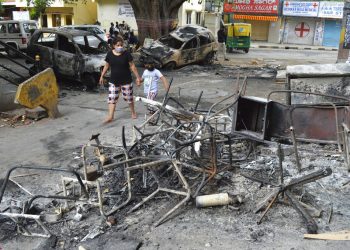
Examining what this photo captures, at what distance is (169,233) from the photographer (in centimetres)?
398

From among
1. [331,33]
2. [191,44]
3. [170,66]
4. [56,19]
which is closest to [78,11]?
[56,19]

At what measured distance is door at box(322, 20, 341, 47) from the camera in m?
33.5

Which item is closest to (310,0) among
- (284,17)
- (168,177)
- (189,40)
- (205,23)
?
(284,17)

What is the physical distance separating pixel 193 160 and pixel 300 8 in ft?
104

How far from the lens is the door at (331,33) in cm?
3350

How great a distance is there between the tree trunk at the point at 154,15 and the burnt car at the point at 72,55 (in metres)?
5.07

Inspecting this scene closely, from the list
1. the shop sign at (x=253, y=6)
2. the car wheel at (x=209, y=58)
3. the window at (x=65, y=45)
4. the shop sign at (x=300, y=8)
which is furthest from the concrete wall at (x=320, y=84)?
the shop sign at (x=253, y=6)

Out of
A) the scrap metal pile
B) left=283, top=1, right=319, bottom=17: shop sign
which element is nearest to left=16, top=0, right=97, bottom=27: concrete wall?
left=283, top=1, right=319, bottom=17: shop sign

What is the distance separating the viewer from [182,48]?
616 inches

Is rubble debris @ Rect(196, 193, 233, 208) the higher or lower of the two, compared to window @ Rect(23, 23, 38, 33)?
lower

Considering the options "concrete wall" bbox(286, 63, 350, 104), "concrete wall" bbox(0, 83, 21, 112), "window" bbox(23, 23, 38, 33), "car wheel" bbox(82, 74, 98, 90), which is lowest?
"concrete wall" bbox(0, 83, 21, 112)

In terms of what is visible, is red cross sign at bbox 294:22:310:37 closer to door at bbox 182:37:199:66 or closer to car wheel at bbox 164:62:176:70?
door at bbox 182:37:199:66

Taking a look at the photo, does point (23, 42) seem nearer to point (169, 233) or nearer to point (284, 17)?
point (169, 233)

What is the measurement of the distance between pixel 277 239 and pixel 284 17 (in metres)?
33.6
